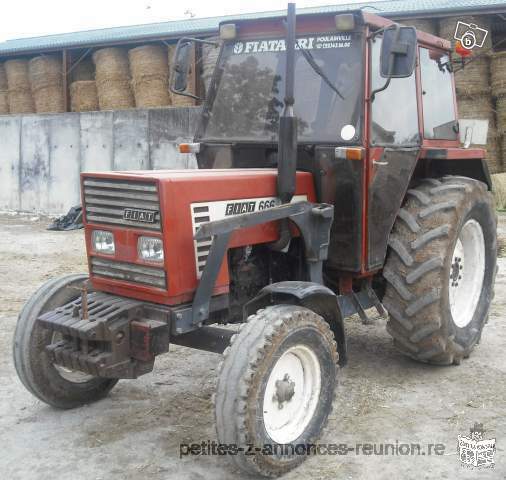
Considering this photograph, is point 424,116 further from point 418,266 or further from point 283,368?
point 283,368

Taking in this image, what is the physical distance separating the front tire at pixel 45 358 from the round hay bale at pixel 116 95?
1141 centimetres

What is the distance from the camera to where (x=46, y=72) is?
1605 centimetres

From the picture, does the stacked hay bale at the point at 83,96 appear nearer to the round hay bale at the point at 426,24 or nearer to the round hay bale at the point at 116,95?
the round hay bale at the point at 116,95

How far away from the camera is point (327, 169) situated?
4117mm

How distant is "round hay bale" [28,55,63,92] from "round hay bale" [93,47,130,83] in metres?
1.35

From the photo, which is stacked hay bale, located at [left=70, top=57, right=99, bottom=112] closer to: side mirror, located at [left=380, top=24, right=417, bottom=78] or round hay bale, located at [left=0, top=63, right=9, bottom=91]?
round hay bale, located at [left=0, top=63, right=9, bottom=91]

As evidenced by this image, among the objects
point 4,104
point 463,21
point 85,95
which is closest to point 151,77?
point 85,95

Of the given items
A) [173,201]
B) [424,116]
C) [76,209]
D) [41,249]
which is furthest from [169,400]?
[76,209]

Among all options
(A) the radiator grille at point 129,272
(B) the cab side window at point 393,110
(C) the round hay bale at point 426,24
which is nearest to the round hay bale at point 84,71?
(C) the round hay bale at point 426,24

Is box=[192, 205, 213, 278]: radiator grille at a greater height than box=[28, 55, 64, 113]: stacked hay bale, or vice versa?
box=[28, 55, 64, 113]: stacked hay bale

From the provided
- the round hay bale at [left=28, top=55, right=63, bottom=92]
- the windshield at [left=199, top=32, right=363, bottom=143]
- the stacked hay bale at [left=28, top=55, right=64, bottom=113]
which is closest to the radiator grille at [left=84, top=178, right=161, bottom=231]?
the windshield at [left=199, top=32, right=363, bottom=143]

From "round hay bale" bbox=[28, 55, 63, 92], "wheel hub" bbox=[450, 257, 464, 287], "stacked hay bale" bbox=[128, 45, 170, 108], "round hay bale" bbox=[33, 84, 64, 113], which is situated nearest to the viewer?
"wheel hub" bbox=[450, 257, 464, 287]

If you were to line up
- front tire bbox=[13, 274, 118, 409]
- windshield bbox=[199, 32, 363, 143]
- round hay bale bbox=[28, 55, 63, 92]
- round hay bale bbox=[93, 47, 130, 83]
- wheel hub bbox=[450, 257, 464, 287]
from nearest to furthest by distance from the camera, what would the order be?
front tire bbox=[13, 274, 118, 409], windshield bbox=[199, 32, 363, 143], wheel hub bbox=[450, 257, 464, 287], round hay bale bbox=[93, 47, 130, 83], round hay bale bbox=[28, 55, 63, 92]

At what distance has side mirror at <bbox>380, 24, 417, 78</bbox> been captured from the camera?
3.67 metres
